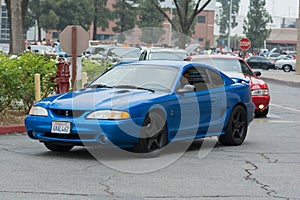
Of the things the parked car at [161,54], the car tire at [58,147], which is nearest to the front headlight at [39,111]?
the car tire at [58,147]

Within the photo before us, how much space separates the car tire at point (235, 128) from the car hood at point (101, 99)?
1.96 meters

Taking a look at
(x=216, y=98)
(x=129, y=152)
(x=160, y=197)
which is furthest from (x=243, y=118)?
(x=160, y=197)

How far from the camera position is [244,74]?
20.2m

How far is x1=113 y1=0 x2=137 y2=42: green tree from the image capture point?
8481 centimetres

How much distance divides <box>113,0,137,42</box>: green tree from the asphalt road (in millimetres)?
71148

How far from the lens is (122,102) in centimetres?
1141

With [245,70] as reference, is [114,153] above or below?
below

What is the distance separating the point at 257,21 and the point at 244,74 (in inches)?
3276

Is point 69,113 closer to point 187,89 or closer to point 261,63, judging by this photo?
point 187,89

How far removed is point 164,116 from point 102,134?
1137 millimetres

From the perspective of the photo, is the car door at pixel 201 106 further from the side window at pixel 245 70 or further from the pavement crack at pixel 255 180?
the side window at pixel 245 70

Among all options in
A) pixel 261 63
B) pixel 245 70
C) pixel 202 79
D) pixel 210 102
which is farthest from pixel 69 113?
pixel 261 63

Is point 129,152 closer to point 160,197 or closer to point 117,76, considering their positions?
point 117,76

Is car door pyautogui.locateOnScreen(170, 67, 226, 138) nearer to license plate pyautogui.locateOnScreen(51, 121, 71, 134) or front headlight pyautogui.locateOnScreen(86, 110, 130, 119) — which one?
front headlight pyautogui.locateOnScreen(86, 110, 130, 119)
